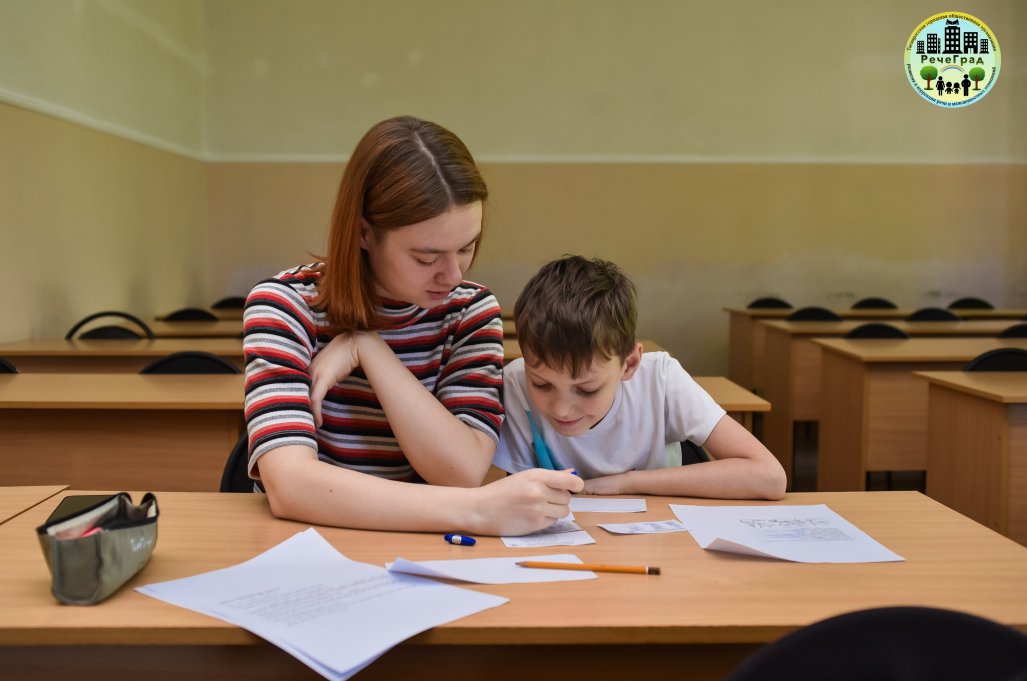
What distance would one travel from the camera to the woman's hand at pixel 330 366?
42.5 inches

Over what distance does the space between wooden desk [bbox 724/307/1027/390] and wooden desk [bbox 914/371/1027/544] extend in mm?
2460

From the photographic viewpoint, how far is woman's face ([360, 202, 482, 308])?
42.6 inches

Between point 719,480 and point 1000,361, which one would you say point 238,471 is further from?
point 1000,361

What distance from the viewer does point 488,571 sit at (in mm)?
865

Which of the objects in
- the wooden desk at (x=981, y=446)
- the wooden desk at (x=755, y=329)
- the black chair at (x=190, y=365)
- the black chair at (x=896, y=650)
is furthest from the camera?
the wooden desk at (x=755, y=329)

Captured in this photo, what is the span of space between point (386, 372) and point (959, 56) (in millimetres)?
6874

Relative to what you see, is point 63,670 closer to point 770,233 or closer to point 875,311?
point 875,311

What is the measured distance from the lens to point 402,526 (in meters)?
1.00

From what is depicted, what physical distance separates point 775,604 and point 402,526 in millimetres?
471

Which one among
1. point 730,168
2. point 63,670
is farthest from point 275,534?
point 730,168

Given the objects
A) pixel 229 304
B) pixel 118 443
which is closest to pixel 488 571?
pixel 118 443

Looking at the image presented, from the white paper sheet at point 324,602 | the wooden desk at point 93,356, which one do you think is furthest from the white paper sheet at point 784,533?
the wooden desk at point 93,356

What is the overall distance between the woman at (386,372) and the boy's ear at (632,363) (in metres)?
0.23

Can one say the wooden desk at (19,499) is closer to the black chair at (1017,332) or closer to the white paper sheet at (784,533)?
the white paper sheet at (784,533)
